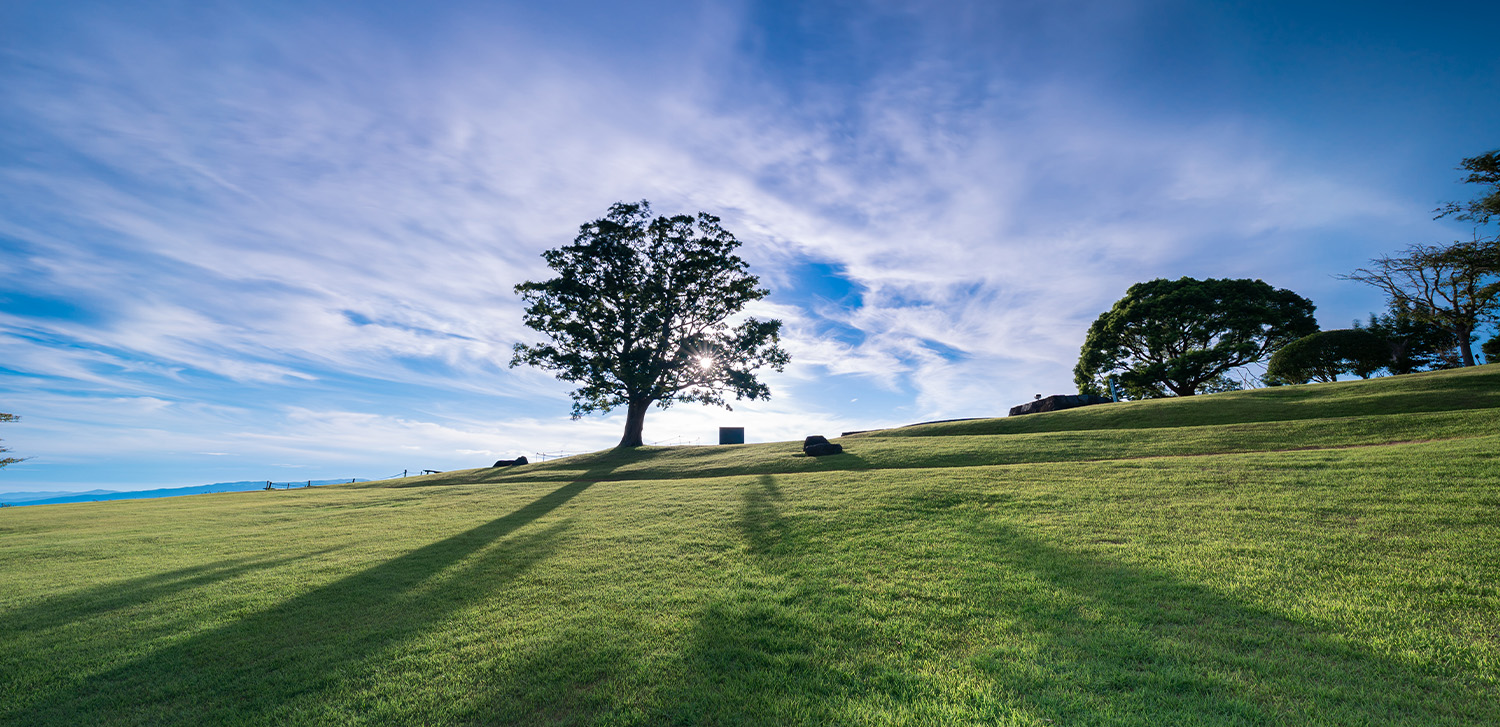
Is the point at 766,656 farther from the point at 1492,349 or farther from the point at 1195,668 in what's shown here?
the point at 1492,349

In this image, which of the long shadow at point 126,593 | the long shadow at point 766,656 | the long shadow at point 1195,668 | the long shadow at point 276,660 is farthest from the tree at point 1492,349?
the long shadow at point 126,593

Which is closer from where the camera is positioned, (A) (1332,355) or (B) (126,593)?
(B) (126,593)

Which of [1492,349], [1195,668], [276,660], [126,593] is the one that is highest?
[1492,349]

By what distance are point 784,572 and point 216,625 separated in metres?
6.69

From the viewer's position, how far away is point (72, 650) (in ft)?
17.7

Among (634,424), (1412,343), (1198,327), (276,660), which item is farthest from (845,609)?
(1412,343)

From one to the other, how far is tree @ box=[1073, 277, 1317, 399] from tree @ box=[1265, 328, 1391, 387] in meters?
2.28

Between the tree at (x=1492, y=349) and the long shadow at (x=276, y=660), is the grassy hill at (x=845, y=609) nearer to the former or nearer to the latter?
the long shadow at (x=276, y=660)

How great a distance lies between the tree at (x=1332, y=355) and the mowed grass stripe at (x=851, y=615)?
3105cm

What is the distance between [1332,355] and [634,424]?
147 feet

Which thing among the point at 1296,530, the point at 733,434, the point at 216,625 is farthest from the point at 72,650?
the point at 733,434

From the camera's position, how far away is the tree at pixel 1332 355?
3316 centimetres

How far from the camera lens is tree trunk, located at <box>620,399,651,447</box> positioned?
3225 centimetres

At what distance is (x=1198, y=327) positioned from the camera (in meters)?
37.4
